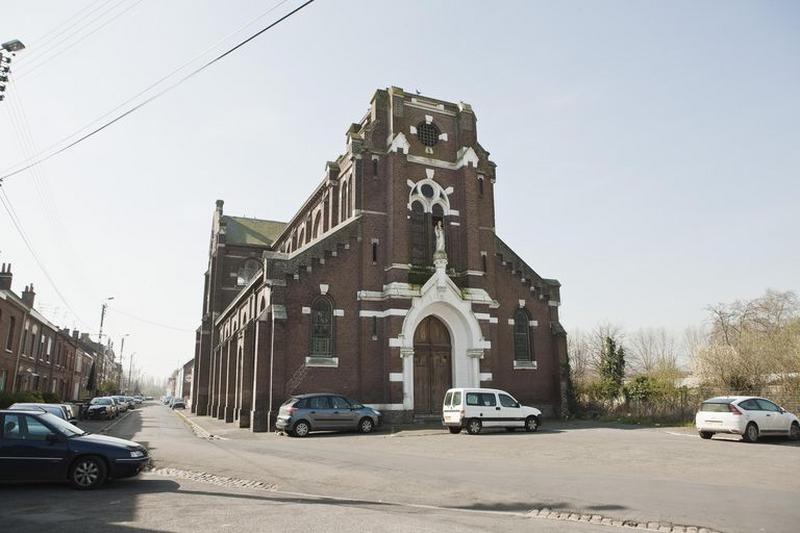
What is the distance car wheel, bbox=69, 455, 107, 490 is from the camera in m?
10.3

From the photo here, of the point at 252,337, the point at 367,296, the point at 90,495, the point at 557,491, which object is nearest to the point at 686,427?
the point at 367,296

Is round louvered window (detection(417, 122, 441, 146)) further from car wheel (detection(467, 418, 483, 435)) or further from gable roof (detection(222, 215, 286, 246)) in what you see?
gable roof (detection(222, 215, 286, 246))

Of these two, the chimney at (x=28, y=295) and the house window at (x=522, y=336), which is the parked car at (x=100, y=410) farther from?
the house window at (x=522, y=336)

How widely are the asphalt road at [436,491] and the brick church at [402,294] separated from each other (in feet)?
30.8

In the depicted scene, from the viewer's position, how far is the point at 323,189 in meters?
35.2

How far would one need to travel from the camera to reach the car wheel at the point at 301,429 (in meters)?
21.9

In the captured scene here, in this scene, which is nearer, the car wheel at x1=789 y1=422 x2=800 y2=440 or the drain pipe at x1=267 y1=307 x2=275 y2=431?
the car wheel at x1=789 y1=422 x2=800 y2=440

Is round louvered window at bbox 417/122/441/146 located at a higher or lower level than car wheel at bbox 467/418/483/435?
higher

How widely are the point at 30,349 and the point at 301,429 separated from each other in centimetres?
2917

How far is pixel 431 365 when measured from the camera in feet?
94.0

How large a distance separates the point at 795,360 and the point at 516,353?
43.7ft

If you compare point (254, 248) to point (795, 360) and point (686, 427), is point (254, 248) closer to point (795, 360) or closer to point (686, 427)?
point (686, 427)

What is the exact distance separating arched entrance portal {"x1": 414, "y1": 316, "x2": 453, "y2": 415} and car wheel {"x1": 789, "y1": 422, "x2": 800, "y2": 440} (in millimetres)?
14073

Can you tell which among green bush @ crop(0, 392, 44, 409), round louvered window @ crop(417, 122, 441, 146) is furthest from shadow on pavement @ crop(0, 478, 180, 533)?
round louvered window @ crop(417, 122, 441, 146)
